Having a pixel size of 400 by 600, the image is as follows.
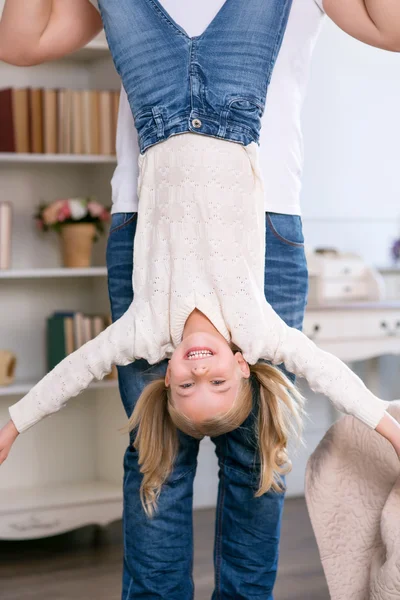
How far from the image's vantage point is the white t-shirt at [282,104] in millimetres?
1683

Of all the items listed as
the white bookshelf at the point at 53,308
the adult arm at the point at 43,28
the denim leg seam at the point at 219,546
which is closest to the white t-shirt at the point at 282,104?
the adult arm at the point at 43,28

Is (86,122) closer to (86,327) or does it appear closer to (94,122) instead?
(94,122)

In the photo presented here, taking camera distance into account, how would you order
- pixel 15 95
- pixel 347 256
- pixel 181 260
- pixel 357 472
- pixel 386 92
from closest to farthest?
pixel 181 260 < pixel 357 472 < pixel 15 95 < pixel 347 256 < pixel 386 92

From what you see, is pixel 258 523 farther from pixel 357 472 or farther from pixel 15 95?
pixel 15 95

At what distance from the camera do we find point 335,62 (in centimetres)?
412

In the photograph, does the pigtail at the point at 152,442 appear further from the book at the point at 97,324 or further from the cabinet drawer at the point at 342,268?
the cabinet drawer at the point at 342,268

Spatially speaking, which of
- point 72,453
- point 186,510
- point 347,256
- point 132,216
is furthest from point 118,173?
point 347,256

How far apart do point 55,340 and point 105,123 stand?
78 cm

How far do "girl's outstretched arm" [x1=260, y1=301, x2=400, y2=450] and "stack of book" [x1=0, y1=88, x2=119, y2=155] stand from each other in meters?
1.69

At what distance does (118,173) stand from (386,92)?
2724mm

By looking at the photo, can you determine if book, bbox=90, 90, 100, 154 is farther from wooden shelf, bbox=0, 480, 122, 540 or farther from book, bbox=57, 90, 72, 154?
wooden shelf, bbox=0, 480, 122, 540

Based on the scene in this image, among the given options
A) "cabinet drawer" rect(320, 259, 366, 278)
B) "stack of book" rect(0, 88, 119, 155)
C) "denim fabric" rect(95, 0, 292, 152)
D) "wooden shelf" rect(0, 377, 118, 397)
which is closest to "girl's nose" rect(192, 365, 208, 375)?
"denim fabric" rect(95, 0, 292, 152)

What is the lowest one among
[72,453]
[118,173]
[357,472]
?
[72,453]

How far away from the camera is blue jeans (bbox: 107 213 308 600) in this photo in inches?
70.1
